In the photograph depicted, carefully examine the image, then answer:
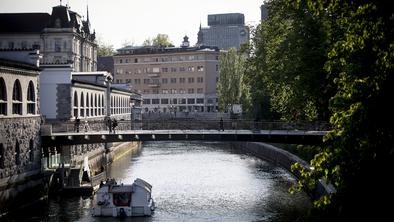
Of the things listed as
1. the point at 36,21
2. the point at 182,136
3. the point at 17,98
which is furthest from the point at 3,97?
the point at 36,21

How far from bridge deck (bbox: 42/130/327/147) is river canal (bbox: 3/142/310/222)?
4.43 metres

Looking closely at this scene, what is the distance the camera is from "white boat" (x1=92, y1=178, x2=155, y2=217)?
1553 inches

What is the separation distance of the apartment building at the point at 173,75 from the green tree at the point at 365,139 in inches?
5589

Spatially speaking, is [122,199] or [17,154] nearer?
[122,199]

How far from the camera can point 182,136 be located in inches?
1887

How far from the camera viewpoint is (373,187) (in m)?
13.8

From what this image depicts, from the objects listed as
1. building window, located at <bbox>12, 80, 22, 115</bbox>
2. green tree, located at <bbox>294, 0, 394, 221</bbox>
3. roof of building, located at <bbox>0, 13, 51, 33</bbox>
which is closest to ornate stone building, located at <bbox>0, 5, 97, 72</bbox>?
roof of building, located at <bbox>0, 13, 51, 33</bbox>

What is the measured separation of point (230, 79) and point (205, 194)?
242 ft

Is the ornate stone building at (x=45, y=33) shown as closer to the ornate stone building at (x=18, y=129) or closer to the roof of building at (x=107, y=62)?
the roof of building at (x=107, y=62)

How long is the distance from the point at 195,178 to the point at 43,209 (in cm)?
1960

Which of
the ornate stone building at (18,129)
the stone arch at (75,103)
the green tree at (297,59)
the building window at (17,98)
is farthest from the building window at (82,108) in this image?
the green tree at (297,59)

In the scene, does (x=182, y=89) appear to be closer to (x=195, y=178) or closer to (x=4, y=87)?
(x=195, y=178)

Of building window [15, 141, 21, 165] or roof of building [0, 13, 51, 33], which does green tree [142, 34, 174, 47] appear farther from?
building window [15, 141, 21, 165]

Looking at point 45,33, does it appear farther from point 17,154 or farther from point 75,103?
point 17,154
